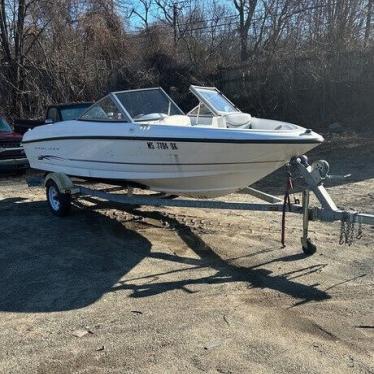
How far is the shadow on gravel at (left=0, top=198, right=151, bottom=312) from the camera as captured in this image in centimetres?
499

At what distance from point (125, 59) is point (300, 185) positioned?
1249 cm

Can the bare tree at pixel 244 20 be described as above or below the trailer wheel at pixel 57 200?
above

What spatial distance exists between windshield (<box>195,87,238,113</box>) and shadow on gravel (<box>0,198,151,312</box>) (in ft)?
7.01

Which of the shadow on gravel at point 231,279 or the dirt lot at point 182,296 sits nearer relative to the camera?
the dirt lot at point 182,296

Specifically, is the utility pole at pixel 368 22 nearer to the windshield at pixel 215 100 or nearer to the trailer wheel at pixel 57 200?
the windshield at pixel 215 100

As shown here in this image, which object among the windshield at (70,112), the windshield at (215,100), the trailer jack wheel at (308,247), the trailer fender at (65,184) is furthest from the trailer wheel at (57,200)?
the trailer jack wheel at (308,247)

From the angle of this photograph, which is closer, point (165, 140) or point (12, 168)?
point (165, 140)

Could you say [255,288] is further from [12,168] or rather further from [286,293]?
[12,168]

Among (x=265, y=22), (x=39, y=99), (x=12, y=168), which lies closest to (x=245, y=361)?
(x=12, y=168)

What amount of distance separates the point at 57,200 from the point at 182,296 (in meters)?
3.88

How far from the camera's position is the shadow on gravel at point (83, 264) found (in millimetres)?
4980

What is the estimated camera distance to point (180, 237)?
6840 millimetres

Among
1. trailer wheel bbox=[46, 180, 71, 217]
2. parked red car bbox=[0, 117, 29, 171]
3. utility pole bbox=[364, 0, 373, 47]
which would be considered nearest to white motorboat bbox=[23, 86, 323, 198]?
trailer wheel bbox=[46, 180, 71, 217]

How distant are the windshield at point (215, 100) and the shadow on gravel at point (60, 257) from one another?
2137 millimetres
